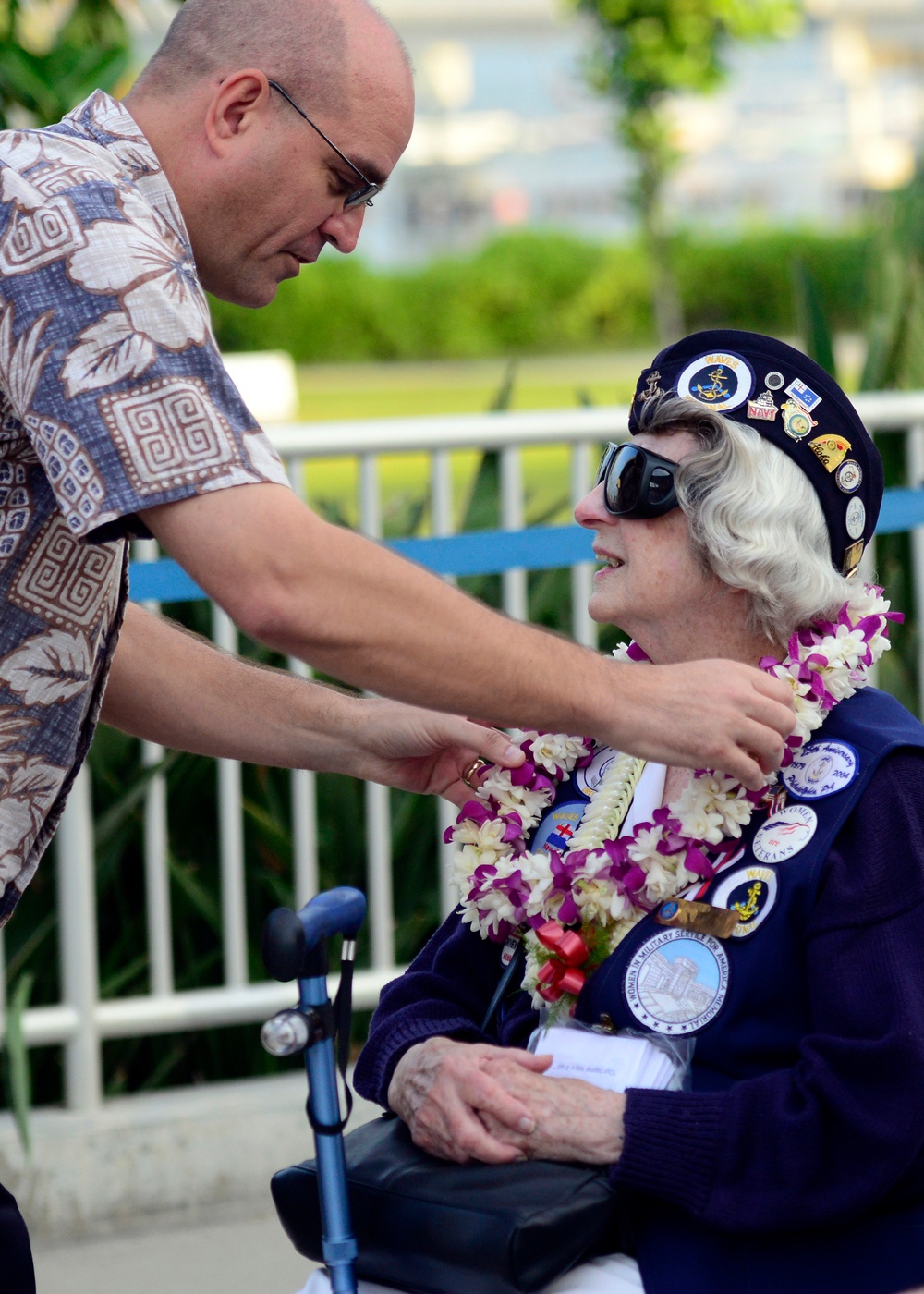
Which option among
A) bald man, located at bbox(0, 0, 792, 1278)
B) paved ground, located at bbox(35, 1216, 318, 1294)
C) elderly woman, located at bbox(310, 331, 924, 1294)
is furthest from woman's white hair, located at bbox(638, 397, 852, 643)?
paved ground, located at bbox(35, 1216, 318, 1294)

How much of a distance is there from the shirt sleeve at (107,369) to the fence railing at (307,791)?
6.82ft

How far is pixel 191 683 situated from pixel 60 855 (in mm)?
1638

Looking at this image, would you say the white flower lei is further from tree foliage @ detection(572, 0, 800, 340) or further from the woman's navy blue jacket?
tree foliage @ detection(572, 0, 800, 340)

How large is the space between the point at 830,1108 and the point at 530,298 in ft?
93.2

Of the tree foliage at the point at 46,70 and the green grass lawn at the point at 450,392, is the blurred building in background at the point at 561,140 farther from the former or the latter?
the tree foliage at the point at 46,70

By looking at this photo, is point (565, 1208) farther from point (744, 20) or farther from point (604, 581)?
point (744, 20)

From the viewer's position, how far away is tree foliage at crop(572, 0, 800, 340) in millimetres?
17797

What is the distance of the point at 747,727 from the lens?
1.95m

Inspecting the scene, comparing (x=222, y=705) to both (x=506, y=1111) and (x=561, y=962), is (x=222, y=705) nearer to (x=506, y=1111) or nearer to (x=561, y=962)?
(x=561, y=962)

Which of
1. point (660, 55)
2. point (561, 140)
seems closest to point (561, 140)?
point (561, 140)

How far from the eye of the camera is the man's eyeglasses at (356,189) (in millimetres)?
2086

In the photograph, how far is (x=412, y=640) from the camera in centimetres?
181

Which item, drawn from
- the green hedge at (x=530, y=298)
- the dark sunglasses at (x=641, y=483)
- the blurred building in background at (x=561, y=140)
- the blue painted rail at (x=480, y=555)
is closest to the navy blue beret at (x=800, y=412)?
the dark sunglasses at (x=641, y=483)

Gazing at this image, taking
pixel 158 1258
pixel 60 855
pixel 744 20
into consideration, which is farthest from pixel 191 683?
pixel 744 20
